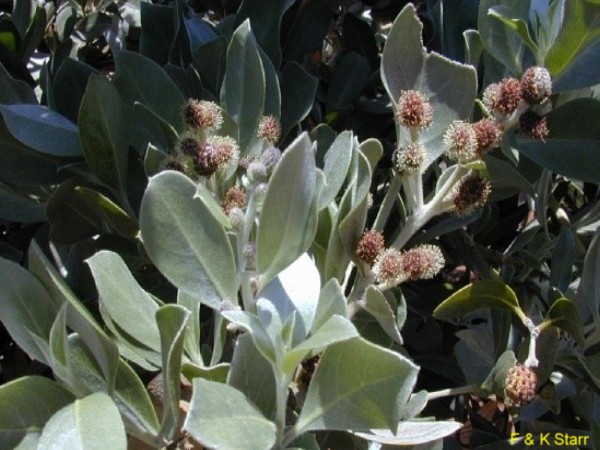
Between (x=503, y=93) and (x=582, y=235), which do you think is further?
(x=582, y=235)

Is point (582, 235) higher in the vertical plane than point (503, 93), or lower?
lower

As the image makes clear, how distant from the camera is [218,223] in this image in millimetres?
812

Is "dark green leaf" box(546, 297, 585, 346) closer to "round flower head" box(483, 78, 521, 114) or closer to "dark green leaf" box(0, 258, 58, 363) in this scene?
"round flower head" box(483, 78, 521, 114)

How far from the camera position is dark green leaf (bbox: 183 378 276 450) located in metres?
0.68

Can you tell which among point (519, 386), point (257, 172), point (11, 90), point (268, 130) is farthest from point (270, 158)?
point (11, 90)

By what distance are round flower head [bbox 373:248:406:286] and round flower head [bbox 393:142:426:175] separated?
0.33 feet

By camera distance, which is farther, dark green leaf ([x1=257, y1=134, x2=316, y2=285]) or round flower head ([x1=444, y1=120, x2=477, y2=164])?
round flower head ([x1=444, y1=120, x2=477, y2=164])

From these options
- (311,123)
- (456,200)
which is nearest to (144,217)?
(456,200)

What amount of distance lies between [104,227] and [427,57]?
522 mm

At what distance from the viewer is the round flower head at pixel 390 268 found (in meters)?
0.89

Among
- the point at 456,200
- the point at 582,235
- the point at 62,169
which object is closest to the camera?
the point at 456,200

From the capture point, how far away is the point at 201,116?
0.96 meters

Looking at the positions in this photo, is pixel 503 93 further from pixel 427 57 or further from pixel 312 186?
pixel 312 186

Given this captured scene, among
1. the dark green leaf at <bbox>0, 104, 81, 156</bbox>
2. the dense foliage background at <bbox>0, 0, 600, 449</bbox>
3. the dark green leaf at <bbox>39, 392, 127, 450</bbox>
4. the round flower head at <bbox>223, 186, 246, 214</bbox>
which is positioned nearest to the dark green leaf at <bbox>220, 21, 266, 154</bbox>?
the dense foliage background at <bbox>0, 0, 600, 449</bbox>
